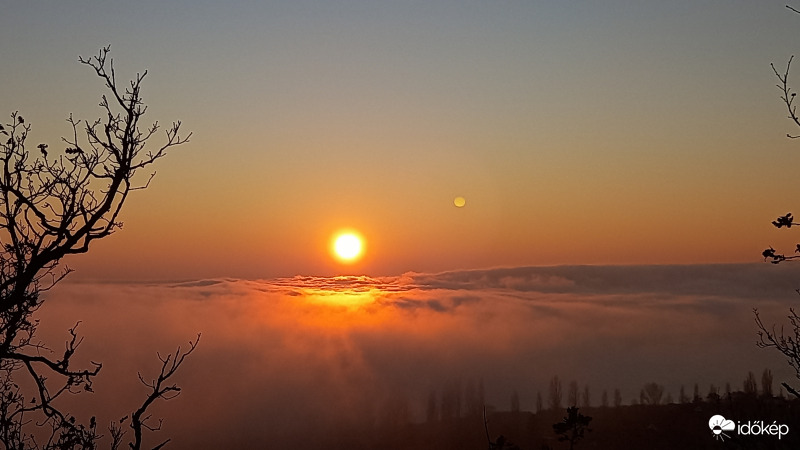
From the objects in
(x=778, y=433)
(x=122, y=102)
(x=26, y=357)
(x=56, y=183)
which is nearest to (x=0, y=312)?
(x=26, y=357)

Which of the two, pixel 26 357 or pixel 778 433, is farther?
pixel 778 433

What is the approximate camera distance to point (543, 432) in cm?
18000

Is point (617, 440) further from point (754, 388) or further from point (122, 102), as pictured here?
point (122, 102)

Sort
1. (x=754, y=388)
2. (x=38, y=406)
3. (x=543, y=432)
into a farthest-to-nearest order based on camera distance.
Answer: (x=543, y=432)
(x=754, y=388)
(x=38, y=406)

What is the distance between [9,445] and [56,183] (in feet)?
21.4

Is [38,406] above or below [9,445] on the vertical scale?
above

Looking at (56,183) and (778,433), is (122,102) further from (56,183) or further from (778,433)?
(778,433)

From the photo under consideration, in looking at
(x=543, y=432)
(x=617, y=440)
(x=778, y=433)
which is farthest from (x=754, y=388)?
(x=778, y=433)

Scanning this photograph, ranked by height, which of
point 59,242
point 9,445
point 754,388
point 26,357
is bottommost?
point 754,388

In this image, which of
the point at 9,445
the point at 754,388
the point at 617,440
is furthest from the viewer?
the point at 617,440

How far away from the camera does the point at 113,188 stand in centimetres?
1238

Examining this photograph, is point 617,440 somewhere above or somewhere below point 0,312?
below

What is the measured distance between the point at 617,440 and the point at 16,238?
141m

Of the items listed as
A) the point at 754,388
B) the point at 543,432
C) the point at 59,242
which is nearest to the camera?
the point at 59,242
